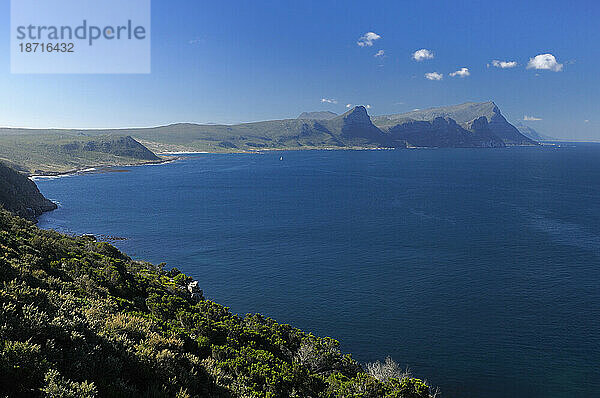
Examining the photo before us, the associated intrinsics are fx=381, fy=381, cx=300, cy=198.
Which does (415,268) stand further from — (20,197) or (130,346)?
(20,197)

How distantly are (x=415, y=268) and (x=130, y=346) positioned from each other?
2505 inches

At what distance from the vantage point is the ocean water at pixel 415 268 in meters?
44.7

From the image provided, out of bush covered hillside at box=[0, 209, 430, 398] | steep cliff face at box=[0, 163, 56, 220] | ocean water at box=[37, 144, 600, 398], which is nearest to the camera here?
bush covered hillside at box=[0, 209, 430, 398]

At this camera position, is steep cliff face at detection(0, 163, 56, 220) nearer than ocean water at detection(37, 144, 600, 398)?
No

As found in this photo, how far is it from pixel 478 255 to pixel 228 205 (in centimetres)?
8534

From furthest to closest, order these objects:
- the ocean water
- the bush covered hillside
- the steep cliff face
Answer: the steep cliff face < the ocean water < the bush covered hillside

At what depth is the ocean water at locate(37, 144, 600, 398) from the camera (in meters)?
44.7

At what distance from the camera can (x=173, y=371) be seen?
14.6 m

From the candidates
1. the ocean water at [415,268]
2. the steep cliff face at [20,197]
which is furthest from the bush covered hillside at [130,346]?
the steep cliff face at [20,197]

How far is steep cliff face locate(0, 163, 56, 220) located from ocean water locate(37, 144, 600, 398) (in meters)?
6.42

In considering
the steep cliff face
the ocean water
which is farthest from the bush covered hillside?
the steep cliff face

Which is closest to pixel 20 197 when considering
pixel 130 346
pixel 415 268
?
pixel 415 268

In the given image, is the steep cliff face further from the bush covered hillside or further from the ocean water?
the bush covered hillside

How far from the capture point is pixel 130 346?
1516 centimetres
